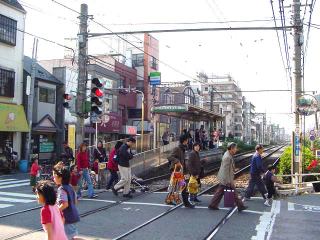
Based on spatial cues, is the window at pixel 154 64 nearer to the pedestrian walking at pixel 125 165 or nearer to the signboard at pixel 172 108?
the signboard at pixel 172 108

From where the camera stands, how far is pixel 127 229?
889cm

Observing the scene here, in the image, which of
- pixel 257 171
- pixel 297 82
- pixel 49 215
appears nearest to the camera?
pixel 49 215

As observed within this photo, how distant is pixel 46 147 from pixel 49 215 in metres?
28.9

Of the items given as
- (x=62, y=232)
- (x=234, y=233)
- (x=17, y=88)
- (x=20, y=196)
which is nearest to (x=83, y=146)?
(x=20, y=196)

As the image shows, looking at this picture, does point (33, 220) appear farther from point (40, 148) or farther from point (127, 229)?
point (40, 148)

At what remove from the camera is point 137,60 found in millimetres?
54938

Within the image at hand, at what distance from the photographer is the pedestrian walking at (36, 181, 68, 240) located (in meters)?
4.84

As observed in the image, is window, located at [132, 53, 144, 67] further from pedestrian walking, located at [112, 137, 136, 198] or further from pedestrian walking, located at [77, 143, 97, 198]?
pedestrian walking, located at [112, 137, 136, 198]

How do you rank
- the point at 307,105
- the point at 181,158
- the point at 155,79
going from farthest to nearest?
the point at 155,79, the point at 307,105, the point at 181,158

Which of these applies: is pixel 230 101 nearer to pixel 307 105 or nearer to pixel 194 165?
pixel 307 105

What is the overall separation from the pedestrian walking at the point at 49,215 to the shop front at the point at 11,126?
22.4 meters

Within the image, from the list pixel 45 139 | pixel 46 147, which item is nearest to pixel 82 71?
pixel 45 139

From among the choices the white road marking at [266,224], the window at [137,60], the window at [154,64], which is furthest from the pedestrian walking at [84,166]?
the window at [154,64]

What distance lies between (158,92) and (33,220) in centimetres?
4837
